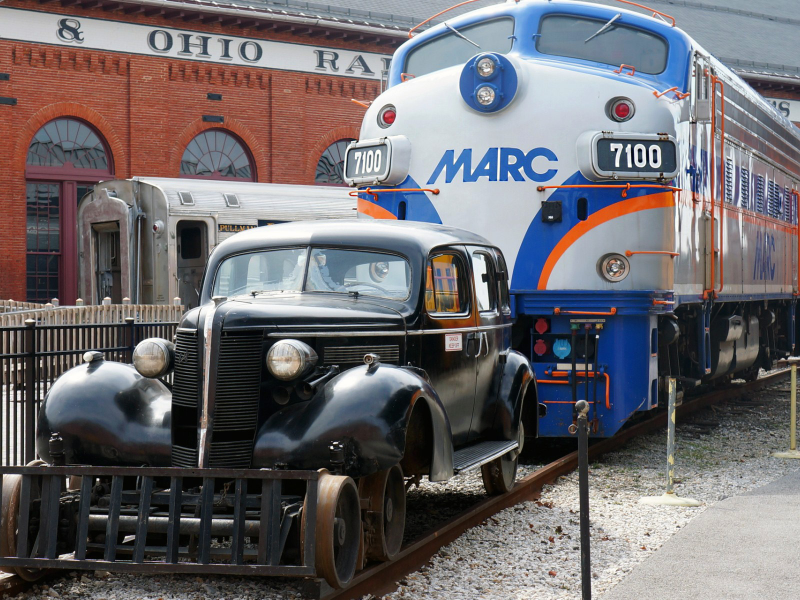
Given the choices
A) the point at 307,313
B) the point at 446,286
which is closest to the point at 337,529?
the point at 307,313

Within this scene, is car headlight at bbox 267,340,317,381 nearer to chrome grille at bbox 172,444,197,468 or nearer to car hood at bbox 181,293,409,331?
car hood at bbox 181,293,409,331

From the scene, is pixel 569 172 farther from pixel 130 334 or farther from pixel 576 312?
pixel 130 334

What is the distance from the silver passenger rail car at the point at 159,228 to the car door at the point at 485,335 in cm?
1212

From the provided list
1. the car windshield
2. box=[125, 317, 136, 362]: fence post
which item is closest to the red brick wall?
box=[125, 317, 136, 362]: fence post

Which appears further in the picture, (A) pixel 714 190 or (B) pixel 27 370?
(A) pixel 714 190

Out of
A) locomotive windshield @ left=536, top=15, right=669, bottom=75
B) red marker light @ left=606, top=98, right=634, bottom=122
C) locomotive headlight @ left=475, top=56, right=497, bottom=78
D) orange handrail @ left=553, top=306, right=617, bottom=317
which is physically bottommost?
orange handrail @ left=553, top=306, right=617, bottom=317

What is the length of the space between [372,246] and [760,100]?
9465 mm

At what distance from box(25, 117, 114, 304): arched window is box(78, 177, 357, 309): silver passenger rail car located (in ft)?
15.3

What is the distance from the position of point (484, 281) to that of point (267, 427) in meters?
2.63

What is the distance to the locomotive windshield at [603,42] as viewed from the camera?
33.1 feet

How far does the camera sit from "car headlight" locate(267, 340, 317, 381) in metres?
5.47

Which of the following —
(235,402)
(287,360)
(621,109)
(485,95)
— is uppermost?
(485,95)

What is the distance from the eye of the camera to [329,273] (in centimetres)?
654

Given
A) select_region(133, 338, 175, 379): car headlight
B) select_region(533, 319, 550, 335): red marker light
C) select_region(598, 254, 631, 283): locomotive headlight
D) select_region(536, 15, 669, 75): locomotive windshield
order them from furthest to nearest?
select_region(536, 15, 669, 75): locomotive windshield < select_region(533, 319, 550, 335): red marker light < select_region(598, 254, 631, 283): locomotive headlight < select_region(133, 338, 175, 379): car headlight
